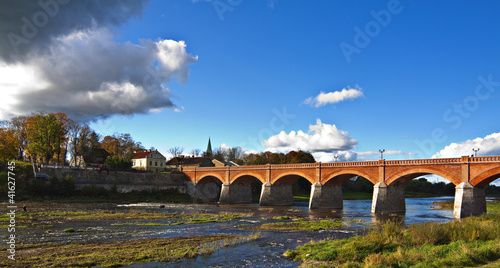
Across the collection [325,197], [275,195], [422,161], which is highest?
[422,161]

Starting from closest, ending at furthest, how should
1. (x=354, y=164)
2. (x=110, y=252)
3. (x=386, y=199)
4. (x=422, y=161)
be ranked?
(x=110, y=252)
(x=422, y=161)
(x=386, y=199)
(x=354, y=164)

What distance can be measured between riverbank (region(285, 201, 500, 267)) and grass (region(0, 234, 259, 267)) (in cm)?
555

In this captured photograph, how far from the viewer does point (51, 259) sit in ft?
52.2

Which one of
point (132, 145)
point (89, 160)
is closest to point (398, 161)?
point (89, 160)

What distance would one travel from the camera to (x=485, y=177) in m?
35.9

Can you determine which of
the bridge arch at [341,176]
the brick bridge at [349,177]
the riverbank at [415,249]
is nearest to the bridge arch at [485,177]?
the brick bridge at [349,177]

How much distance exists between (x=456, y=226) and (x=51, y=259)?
21.7 meters

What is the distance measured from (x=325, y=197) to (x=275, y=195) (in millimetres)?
10860

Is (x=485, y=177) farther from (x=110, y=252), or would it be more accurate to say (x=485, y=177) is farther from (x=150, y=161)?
(x=150, y=161)

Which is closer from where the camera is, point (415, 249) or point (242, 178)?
point (415, 249)

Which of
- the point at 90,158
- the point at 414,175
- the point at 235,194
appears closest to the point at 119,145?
the point at 90,158

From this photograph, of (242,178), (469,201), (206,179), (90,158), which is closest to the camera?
(469,201)

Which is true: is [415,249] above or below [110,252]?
above

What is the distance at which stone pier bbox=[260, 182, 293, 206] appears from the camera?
59.7m
